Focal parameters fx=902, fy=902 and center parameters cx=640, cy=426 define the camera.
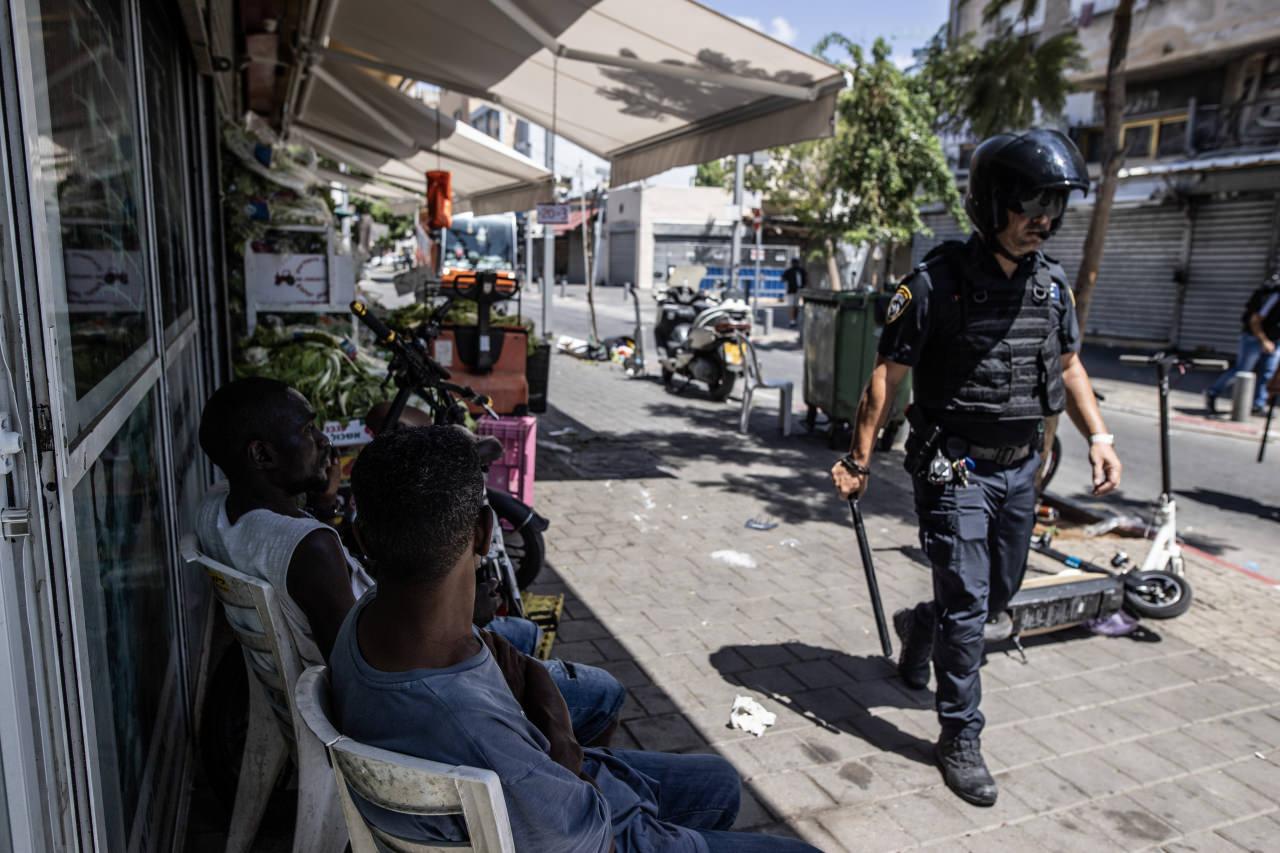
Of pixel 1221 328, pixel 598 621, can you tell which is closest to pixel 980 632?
pixel 598 621

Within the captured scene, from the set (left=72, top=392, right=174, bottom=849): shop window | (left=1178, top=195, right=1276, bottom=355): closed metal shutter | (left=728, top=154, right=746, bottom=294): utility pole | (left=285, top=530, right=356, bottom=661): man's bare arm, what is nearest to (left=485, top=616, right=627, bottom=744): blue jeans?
(left=285, top=530, right=356, bottom=661): man's bare arm

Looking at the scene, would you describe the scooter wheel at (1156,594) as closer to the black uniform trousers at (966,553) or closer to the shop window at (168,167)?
the black uniform trousers at (966,553)

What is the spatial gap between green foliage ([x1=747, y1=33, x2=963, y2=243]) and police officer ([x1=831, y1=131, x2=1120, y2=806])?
13064 millimetres

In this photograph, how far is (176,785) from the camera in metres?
2.72

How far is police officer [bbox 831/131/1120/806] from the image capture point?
128 inches

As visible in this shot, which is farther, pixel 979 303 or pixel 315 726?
pixel 979 303

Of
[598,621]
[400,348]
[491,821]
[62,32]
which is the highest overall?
[62,32]

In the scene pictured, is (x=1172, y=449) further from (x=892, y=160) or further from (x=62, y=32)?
(x=62, y=32)

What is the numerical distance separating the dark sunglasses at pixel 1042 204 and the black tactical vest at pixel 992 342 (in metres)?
0.25

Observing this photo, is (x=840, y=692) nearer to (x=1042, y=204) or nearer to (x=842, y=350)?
(x=1042, y=204)

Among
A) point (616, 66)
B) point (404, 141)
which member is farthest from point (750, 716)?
point (404, 141)

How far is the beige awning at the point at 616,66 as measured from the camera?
213 inches

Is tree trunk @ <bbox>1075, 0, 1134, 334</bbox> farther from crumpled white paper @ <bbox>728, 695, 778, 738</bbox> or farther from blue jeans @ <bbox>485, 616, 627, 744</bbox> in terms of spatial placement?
blue jeans @ <bbox>485, 616, 627, 744</bbox>

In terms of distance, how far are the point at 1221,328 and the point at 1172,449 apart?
37.0ft
